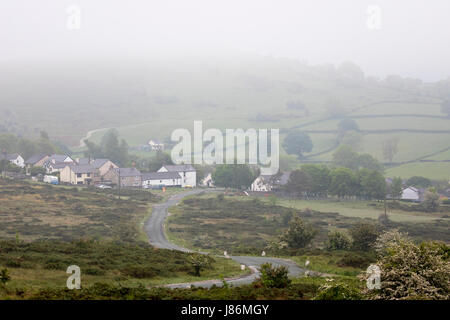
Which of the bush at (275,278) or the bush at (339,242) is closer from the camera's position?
the bush at (275,278)

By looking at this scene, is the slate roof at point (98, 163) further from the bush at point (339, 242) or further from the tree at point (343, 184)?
the bush at point (339, 242)

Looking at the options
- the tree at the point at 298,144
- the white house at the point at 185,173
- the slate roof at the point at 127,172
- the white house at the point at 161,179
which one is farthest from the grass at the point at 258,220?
the tree at the point at 298,144

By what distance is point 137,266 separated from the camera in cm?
2853

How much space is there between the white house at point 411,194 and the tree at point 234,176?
36.3m

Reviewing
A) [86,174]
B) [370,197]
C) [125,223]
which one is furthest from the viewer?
[86,174]

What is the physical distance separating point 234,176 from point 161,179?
19567mm

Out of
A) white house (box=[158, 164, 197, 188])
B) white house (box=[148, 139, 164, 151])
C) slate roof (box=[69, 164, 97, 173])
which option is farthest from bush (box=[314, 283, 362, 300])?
white house (box=[148, 139, 164, 151])

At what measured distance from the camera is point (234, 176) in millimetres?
117625

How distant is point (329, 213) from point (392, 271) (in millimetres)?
70578

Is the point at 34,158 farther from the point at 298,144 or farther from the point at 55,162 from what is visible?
the point at 298,144

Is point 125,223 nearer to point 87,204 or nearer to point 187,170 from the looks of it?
point 87,204

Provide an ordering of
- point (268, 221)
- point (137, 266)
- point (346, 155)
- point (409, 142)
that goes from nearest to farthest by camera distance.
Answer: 1. point (137, 266)
2. point (268, 221)
3. point (346, 155)
4. point (409, 142)

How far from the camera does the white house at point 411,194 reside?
371 ft
